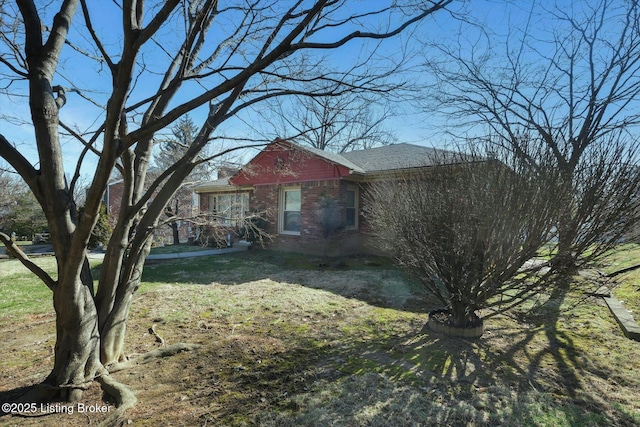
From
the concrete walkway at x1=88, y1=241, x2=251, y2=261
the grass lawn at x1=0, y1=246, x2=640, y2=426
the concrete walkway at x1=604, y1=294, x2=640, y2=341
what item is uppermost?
the concrete walkway at x1=604, y1=294, x2=640, y2=341

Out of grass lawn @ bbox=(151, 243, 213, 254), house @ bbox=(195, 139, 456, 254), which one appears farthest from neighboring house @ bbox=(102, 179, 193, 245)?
house @ bbox=(195, 139, 456, 254)

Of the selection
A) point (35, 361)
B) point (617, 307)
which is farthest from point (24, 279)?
point (617, 307)

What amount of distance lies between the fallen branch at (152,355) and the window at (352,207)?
868cm

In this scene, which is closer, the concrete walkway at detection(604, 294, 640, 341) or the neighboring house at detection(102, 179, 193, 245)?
the concrete walkway at detection(604, 294, 640, 341)

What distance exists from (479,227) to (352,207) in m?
8.61

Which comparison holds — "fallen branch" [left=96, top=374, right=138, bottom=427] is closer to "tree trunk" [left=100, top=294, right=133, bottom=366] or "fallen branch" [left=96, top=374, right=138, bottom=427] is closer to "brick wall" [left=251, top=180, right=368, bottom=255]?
"tree trunk" [left=100, top=294, right=133, bottom=366]

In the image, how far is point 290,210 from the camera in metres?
13.1

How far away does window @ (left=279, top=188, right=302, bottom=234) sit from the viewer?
1286 cm

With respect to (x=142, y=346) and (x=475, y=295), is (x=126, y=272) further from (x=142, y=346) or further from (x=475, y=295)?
(x=475, y=295)

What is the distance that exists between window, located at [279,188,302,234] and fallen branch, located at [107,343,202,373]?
8977 millimetres

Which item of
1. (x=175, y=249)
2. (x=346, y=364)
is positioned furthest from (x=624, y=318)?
(x=175, y=249)

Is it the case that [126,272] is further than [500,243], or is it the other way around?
[500,243]

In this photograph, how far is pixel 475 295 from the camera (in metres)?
3.98

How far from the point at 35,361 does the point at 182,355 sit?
4.97 ft
